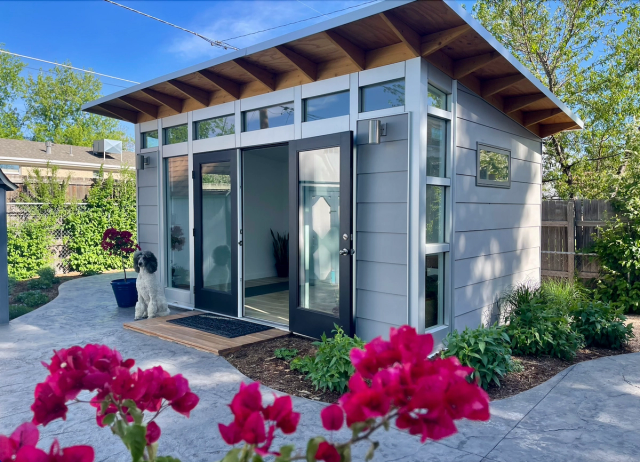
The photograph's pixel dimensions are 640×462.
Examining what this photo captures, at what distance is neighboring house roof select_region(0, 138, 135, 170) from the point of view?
42.1ft

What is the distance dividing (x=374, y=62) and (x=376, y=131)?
66 cm

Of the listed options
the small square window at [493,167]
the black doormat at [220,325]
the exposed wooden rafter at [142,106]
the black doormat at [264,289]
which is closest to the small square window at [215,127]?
the exposed wooden rafter at [142,106]

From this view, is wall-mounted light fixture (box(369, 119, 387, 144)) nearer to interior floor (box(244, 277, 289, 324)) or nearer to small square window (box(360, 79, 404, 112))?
small square window (box(360, 79, 404, 112))

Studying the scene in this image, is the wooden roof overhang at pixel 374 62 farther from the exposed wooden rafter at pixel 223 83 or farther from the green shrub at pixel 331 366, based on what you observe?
the green shrub at pixel 331 366

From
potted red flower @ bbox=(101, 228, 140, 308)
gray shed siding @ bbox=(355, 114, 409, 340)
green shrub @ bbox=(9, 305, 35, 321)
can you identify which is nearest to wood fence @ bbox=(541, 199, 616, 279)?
gray shed siding @ bbox=(355, 114, 409, 340)

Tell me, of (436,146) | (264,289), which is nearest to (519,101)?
(436,146)

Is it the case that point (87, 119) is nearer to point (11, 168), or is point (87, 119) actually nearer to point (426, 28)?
point (11, 168)

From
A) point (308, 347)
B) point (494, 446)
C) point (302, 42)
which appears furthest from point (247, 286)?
point (494, 446)

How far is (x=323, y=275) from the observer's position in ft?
15.4

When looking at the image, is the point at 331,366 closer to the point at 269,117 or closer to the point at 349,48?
the point at 349,48

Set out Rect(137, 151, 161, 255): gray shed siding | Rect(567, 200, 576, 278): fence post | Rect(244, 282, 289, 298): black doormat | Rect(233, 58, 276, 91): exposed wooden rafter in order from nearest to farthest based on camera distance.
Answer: Rect(233, 58, 276, 91): exposed wooden rafter, Rect(137, 151, 161, 255): gray shed siding, Rect(567, 200, 576, 278): fence post, Rect(244, 282, 289, 298): black doormat

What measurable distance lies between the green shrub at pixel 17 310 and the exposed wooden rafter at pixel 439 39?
5.71 m

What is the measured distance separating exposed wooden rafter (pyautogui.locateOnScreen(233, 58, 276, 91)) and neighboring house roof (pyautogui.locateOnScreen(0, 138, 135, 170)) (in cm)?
809

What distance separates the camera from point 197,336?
4793 millimetres
